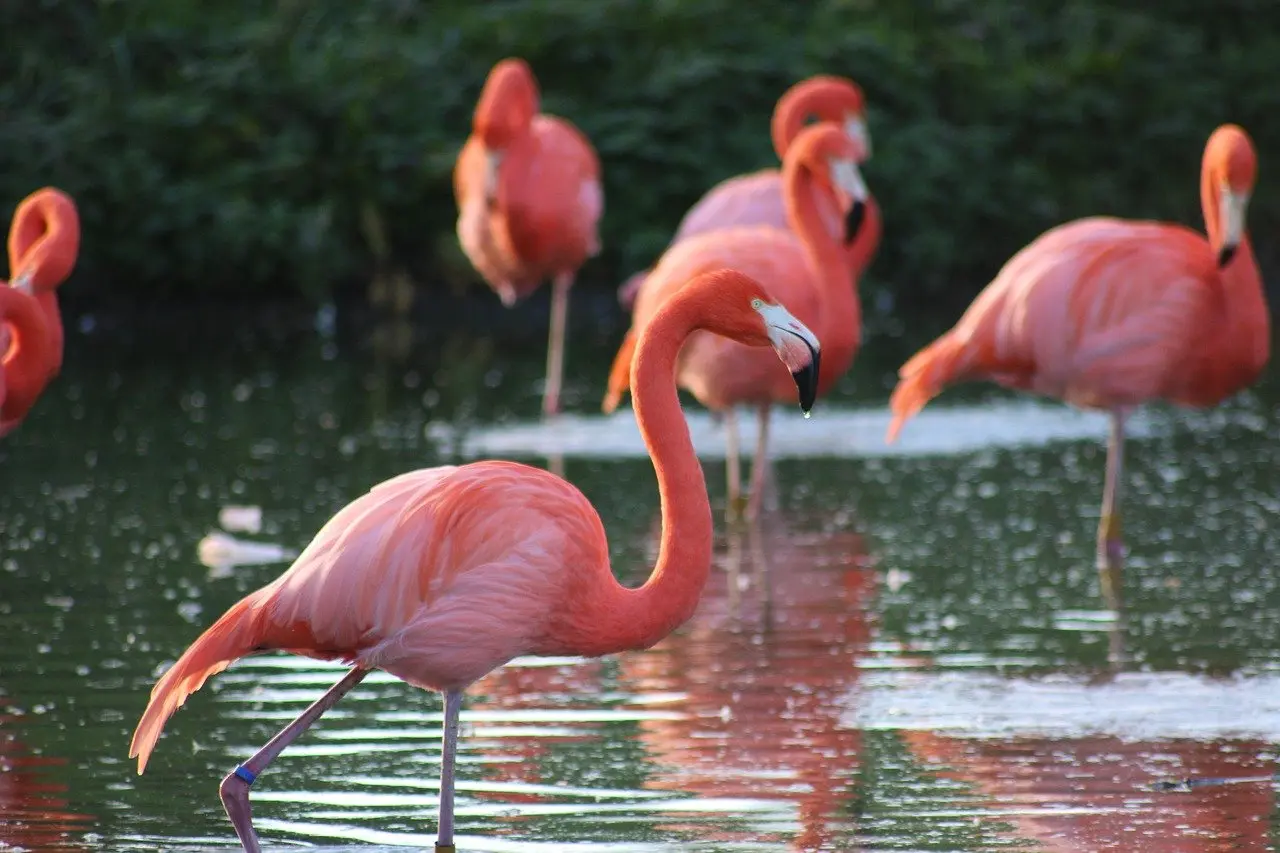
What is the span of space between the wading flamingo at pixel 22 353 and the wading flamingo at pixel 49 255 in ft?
0.16

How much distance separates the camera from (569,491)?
422 centimetres

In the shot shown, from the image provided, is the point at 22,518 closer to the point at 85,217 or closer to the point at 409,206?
the point at 85,217

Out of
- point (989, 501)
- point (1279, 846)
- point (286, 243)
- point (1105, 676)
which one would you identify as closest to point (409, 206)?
point (286, 243)

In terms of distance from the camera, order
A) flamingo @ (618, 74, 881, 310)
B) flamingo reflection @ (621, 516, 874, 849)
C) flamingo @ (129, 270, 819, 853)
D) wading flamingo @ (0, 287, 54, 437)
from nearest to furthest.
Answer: flamingo @ (129, 270, 819, 853) < flamingo reflection @ (621, 516, 874, 849) < wading flamingo @ (0, 287, 54, 437) < flamingo @ (618, 74, 881, 310)

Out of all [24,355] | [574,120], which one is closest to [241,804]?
[24,355]

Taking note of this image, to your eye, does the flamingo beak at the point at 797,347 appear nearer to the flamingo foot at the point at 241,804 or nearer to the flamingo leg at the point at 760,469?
the flamingo foot at the point at 241,804

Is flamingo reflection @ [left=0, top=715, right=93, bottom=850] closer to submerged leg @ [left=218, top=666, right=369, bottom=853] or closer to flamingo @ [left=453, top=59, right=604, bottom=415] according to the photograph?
submerged leg @ [left=218, top=666, right=369, bottom=853]

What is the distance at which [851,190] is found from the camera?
7.54m

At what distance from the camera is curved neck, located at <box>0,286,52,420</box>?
219 inches

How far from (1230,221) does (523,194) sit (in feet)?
14.8

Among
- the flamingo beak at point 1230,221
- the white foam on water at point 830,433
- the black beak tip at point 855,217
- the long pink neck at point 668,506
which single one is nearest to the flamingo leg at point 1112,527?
the flamingo beak at point 1230,221

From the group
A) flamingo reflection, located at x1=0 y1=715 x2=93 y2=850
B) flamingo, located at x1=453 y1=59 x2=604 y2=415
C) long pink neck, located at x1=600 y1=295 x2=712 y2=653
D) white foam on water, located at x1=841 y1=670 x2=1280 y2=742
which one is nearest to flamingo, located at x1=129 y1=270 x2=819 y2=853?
long pink neck, located at x1=600 y1=295 x2=712 y2=653

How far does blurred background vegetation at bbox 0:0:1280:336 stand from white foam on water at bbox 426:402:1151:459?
12.2ft

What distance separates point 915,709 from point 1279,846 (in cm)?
121
